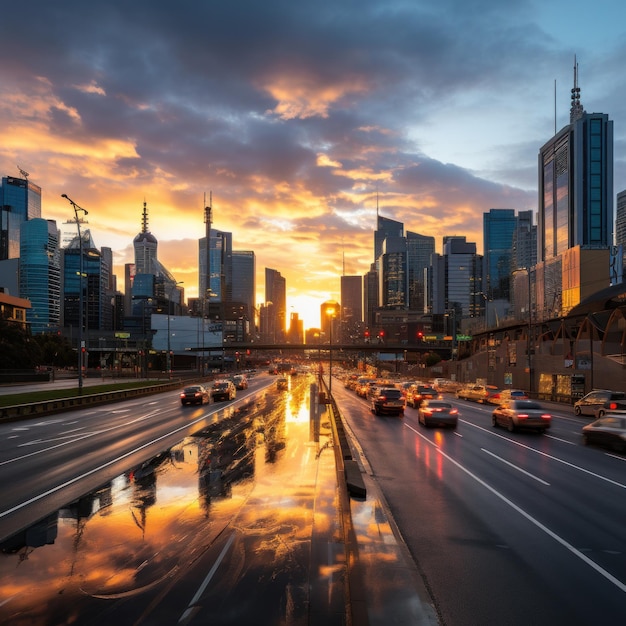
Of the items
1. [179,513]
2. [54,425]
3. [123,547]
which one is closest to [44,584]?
[123,547]

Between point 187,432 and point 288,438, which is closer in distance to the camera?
point 288,438

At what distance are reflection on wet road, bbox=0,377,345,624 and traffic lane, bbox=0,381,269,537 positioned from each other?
92cm

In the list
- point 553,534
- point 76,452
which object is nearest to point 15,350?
point 76,452

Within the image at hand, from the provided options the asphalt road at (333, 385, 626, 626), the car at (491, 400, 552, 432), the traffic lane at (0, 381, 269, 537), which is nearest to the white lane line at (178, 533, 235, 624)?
the asphalt road at (333, 385, 626, 626)

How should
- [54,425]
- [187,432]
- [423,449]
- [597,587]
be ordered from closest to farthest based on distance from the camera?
[597,587], [423,449], [187,432], [54,425]

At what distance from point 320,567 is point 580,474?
10995 mm

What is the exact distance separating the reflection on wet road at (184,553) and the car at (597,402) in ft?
82.1

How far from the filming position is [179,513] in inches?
460

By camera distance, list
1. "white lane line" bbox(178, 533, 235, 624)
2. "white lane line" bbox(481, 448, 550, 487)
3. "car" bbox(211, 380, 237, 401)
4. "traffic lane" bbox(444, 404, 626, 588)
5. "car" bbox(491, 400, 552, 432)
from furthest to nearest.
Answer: "car" bbox(211, 380, 237, 401), "car" bbox(491, 400, 552, 432), "white lane line" bbox(481, 448, 550, 487), "traffic lane" bbox(444, 404, 626, 588), "white lane line" bbox(178, 533, 235, 624)

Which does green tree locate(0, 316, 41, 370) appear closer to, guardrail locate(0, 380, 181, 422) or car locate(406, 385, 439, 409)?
guardrail locate(0, 380, 181, 422)

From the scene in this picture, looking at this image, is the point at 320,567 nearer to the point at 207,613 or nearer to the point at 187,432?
the point at 207,613

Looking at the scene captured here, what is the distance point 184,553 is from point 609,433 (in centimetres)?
1829

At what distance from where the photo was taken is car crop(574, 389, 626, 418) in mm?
33097

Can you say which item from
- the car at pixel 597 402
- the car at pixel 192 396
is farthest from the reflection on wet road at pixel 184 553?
the car at pixel 192 396
